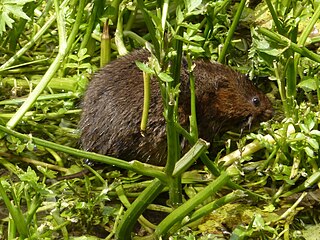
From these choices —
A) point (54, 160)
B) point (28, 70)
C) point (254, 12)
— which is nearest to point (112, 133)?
point (54, 160)

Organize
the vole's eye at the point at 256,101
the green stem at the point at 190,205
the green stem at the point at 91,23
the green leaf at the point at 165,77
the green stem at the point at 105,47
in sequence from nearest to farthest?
1. the green leaf at the point at 165,77
2. the green stem at the point at 190,205
3. the green stem at the point at 91,23
4. the vole's eye at the point at 256,101
5. the green stem at the point at 105,47

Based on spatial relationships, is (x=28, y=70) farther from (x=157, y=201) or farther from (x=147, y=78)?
(x=147, y=78)

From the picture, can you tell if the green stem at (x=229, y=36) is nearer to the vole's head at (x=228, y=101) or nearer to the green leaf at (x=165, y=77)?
the vole's head at (x=228, y=101)

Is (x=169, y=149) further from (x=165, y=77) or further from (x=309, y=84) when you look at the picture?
(x=309, y=84)

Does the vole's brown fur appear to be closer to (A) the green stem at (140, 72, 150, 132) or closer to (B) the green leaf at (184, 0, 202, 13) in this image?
(A) the green stem at (140, 72, 150, 132)

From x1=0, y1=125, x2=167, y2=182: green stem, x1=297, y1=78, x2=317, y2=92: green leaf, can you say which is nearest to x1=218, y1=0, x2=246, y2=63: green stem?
x1=297, y1=78, x2=317, y2=92: green leaf

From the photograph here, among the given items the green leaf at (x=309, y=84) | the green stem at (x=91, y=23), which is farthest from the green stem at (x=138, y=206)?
the green stem at (x=91, y=23)
